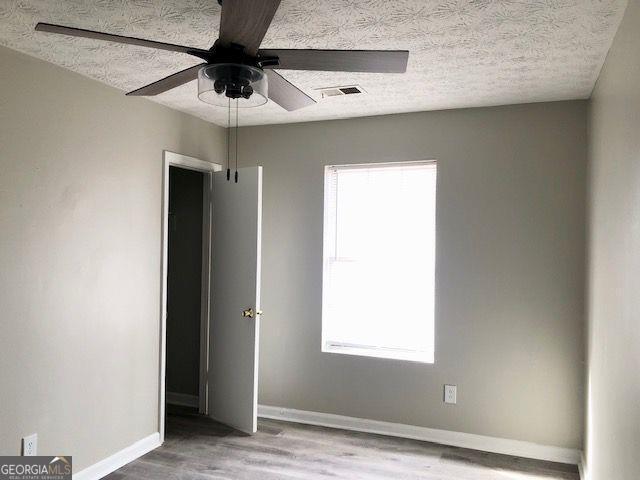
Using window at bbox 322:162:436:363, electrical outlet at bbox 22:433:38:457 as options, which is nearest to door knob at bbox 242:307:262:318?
window at bbox 322:162:436:363

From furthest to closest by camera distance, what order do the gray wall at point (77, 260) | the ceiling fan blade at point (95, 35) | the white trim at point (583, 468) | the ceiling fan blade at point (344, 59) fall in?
the white trim at point (583, 468) < the gray wall at point (77, 260) < the ceiling fan blade at point (344, 59) < the ceiling fan blade at point (95, 35)

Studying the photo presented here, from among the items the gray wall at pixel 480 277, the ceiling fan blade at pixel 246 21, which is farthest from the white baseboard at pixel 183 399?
the ceiling fan blade at pixel 246 21

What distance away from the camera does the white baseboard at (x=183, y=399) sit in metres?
4.83

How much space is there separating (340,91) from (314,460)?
8.07 ft

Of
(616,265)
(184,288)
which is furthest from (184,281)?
(616,265)

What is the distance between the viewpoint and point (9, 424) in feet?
9.17

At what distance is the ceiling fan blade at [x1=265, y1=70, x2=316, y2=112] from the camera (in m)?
2.22

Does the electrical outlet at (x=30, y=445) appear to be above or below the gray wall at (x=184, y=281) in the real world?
below

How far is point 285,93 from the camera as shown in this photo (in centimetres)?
238

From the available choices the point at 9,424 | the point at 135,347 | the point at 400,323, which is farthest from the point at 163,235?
the point at 400,323

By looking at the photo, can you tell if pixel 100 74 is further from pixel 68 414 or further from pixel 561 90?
pixel 561 90

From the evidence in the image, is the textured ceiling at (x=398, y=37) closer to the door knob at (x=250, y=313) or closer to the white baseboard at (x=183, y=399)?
the door knob at (x=250, y=313)

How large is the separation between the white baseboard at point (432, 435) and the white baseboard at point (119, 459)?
1019 millimetres

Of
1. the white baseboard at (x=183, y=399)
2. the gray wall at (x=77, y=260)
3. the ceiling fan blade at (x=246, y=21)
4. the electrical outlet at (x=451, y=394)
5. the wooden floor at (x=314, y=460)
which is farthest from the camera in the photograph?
the white baseboard at (x=183, y=399)
